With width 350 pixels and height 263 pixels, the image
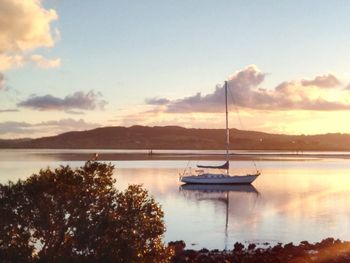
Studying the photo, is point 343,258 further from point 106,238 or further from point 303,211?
point 303,211

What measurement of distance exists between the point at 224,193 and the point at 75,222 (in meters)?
66.5

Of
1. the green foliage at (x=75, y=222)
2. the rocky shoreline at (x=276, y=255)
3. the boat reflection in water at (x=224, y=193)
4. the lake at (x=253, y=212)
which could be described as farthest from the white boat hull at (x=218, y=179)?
the green foliage at (x=75, y=222)

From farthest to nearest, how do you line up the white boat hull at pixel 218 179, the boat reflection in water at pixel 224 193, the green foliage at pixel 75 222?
the white boat hull at pixel 218 179
the boat reflection in water at pixel 224 193
the green foliage at pixel 75 222

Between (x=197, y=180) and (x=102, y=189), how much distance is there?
3028 inches

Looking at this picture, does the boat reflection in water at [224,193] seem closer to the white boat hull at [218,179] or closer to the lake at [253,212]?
the lake at [253,212]

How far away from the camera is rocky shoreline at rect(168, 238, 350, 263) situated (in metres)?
31.5

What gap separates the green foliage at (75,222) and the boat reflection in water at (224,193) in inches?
1507

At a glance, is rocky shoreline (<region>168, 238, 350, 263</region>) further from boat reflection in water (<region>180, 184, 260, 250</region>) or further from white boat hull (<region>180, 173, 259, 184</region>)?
white boat hull (<region>180, 173, 259, 184</region>)

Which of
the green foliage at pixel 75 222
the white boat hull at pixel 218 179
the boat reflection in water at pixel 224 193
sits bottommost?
the boat reflection in water at pixel 224 193

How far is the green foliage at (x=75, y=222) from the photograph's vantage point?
19469mm

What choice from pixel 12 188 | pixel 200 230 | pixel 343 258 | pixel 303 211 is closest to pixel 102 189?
pixel 12 188

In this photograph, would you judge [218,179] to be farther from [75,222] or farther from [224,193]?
[75,222]

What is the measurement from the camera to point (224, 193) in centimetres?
8519

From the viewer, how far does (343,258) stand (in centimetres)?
3269
